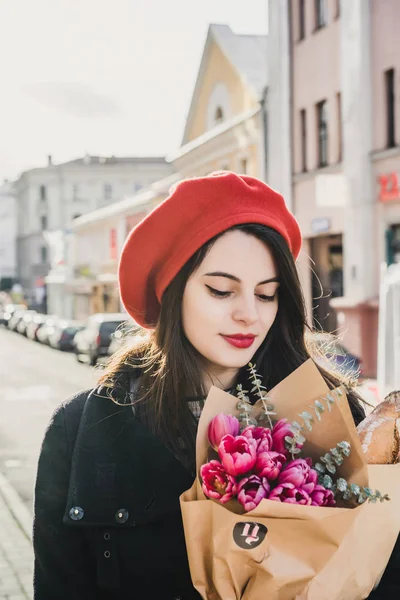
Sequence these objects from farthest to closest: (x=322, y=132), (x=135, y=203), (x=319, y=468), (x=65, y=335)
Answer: (x=135, y=203) < (x=65, y=335) < (x=322, y=132) < (x=319, y=468)

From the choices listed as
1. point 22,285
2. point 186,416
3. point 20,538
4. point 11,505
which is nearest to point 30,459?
point 11,505

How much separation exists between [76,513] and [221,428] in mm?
516

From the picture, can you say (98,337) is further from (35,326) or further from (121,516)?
(121,516)

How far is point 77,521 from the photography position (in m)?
1.96

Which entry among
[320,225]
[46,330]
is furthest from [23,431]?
[46,330]

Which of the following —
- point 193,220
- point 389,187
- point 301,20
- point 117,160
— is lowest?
point 193,220

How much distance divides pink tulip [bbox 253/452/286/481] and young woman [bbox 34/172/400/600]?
46 cm

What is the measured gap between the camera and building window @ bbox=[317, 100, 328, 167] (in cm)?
2139

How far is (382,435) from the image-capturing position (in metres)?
1.75

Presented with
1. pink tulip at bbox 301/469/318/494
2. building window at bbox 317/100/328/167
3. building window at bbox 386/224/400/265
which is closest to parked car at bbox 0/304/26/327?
building window at bbox 317/100/328/167

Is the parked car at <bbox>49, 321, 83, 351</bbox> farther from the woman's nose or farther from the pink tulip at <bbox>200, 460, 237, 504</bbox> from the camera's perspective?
the pink tulip at <bbox>200, 460, 237, 504</bbox>

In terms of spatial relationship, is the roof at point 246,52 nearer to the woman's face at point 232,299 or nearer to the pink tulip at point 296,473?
the woman's face at point 232,299

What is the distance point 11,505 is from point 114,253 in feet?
129

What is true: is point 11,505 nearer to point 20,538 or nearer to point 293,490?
point 20,538
